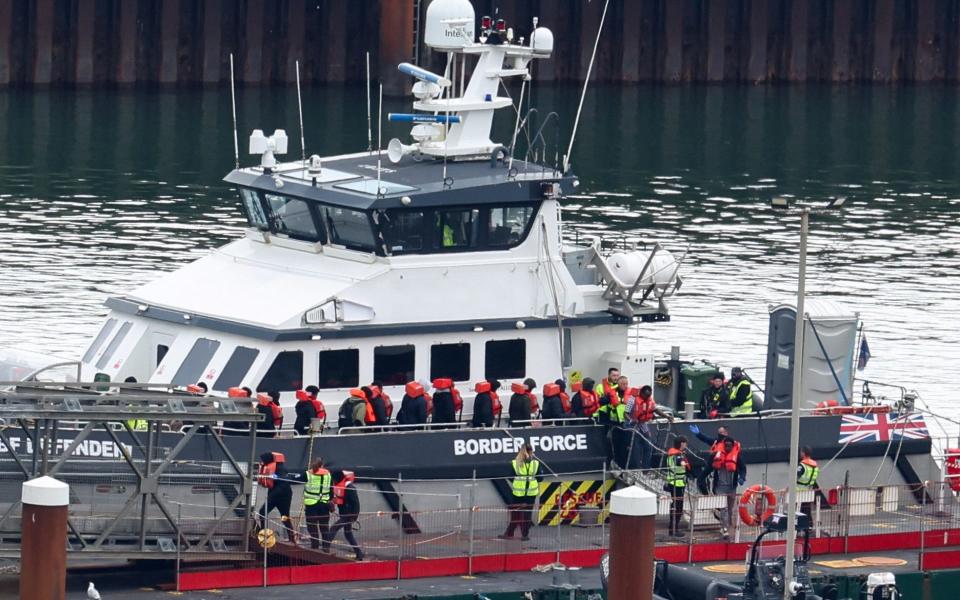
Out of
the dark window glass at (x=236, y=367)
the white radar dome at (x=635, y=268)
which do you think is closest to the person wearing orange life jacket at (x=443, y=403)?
the dark window glass at (x=236, y=367)

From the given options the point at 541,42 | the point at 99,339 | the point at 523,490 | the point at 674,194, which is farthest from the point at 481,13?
the point at 523,490

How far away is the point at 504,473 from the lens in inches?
963

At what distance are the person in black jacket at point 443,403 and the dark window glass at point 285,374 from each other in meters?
1.58

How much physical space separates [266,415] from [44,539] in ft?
17.3

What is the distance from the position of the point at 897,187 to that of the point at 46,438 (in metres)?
38.4

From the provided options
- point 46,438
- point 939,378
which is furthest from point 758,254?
point 46,438

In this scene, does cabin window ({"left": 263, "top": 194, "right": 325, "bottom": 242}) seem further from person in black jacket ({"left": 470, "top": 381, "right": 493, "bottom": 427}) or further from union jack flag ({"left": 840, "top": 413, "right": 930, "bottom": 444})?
union jack flag ({"left": 840, "top": 413, "right": 930, "bottom": 444})

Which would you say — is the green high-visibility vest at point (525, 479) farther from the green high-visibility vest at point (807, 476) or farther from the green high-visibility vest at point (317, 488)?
the green high-visibility vest at point (807, 476)

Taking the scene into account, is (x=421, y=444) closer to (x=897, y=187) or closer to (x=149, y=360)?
(x=149, y=360)

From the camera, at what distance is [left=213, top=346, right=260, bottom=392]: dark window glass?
24312mm

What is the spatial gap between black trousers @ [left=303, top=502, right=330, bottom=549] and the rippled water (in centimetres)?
1704

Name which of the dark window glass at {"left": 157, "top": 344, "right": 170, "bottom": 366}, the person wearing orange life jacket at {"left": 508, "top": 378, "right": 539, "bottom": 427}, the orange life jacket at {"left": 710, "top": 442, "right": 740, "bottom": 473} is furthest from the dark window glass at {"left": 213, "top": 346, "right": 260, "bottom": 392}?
the orange life jacket at {"left": 710, "top": 442, "right": 740, "bottom": 473}

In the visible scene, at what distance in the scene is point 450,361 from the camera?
25359 mm

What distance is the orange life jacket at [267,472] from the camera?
886 inches
